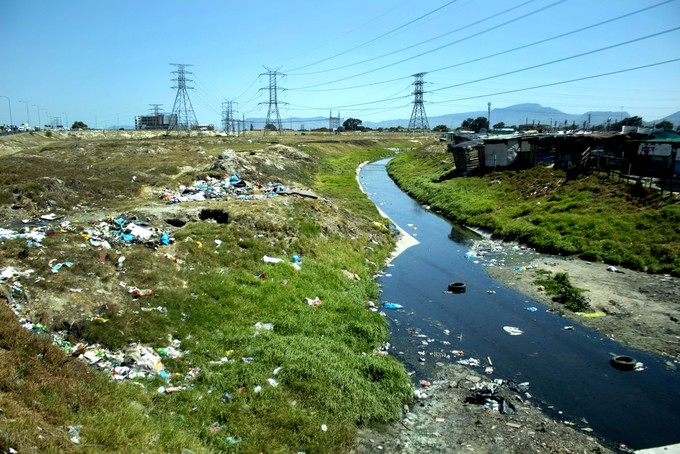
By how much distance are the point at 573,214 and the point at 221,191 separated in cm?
2063

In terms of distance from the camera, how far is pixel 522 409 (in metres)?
10.4

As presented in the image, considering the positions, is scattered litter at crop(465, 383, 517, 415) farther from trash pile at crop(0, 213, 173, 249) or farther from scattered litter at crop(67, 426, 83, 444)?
trash pile at crop(0, 213, 173, 249)

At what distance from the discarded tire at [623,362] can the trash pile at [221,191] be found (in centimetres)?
1784

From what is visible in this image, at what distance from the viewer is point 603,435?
9508mm

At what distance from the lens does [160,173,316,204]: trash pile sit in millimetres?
23656

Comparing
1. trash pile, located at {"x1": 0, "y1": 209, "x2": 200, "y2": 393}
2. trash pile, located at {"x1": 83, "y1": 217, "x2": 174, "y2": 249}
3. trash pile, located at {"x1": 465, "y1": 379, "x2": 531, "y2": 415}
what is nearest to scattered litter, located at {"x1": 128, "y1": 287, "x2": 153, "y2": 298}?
trash pile, located at {"x1": 0, "y1": 209, "x2": 200, "y2": 393}

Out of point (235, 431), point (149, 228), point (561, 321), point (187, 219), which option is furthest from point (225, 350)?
point (561, 321)

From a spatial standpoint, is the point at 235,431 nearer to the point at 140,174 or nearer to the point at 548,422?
the point at 548,422

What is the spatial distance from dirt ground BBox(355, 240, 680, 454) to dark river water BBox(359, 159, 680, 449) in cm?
44

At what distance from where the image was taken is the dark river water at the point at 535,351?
10219 mm

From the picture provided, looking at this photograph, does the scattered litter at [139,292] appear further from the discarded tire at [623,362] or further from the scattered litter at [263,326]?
the discarded tire at [623,362]

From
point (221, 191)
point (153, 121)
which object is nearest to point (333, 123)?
point (153, 121)

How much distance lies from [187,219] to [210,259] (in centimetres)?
361

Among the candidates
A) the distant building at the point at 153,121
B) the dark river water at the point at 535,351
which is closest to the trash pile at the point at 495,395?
the dark river water at the point at 535,351
